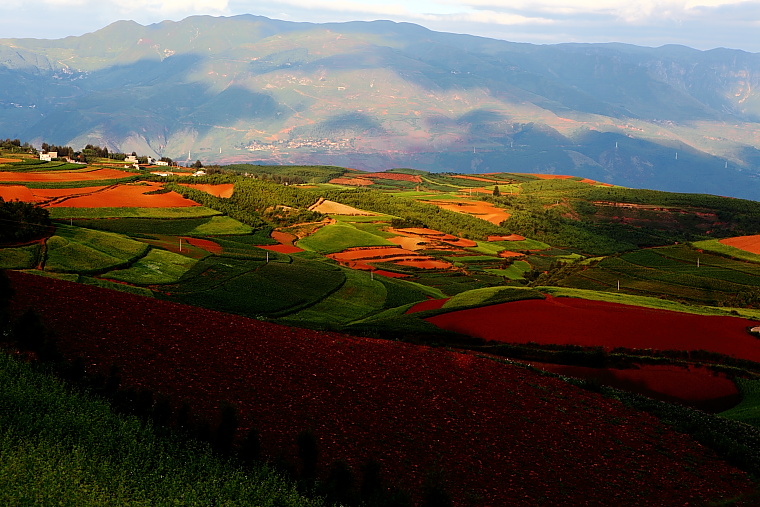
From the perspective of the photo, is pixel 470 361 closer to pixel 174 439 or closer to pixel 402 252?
pixel 174 439

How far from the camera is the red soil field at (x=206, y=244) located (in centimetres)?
9137

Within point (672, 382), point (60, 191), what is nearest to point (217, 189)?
point (60, 191)

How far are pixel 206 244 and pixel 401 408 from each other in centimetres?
7464

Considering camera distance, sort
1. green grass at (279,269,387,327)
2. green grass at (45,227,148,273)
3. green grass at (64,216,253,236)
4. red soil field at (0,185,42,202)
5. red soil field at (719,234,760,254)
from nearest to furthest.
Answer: green grass at (45,227,148,273), green grass at (279,269,387,327), green grass at (64,216,253,236), red soil field at (0,185,42,202), red soil field at (719,234,760,254)

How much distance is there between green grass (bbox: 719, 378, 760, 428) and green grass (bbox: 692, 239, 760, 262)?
2826 inches

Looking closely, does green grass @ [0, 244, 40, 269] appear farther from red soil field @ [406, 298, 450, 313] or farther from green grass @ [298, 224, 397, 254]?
green grass @ [298, 224, 397, 254]

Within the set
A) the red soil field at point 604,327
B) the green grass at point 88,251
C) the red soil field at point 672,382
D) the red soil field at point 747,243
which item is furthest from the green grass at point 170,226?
the red soil field at point 747,243

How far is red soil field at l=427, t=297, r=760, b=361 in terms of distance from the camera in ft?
165

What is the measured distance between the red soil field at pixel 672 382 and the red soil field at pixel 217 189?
110 meters

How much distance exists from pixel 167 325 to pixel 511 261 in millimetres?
99767

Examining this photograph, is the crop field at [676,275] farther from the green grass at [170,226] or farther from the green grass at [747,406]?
→ the green grass at [170,226]

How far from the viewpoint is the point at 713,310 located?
6850 centimetres

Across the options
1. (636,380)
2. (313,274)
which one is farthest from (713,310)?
(313,274)

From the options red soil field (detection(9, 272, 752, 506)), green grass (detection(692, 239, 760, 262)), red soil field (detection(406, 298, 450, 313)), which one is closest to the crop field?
green grass (detection(692, 239, 760, 262))
